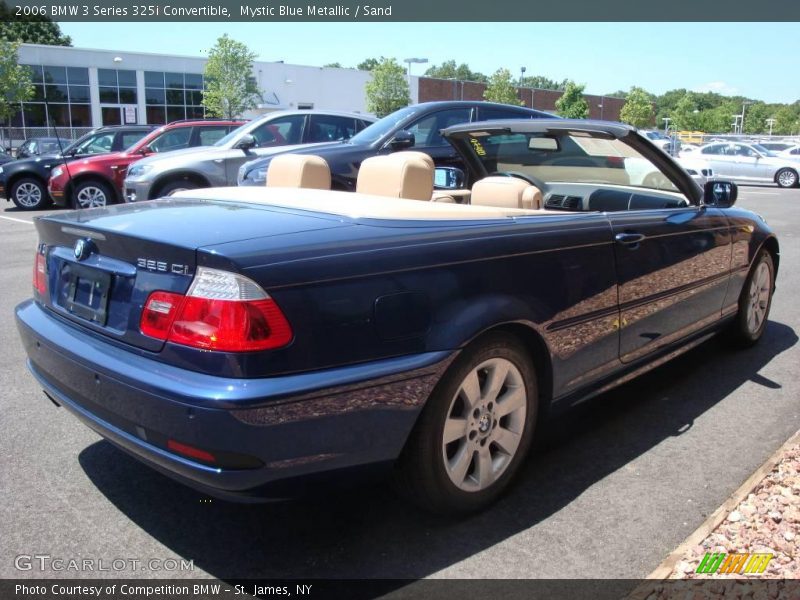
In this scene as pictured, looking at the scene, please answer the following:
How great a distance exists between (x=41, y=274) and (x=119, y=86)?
43208 mm

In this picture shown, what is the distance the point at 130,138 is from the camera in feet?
48.1

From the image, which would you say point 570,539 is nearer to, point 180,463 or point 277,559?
point 277,559

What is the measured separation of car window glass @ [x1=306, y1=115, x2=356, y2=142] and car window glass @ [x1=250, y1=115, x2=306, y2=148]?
19cm

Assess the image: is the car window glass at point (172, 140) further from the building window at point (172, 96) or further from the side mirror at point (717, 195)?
the building window at point (172, 96)

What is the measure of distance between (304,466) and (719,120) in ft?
306

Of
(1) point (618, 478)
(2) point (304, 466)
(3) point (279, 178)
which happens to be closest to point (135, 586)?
(2) point (304, 466)

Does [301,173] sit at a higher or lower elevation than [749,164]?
higher

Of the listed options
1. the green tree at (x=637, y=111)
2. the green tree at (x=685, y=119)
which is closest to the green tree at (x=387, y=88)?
the green tree at (x=637, y=111)

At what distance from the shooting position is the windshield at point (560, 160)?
434cm

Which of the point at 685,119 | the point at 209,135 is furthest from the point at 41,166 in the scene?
the point at 685,119

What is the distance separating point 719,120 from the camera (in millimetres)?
84875

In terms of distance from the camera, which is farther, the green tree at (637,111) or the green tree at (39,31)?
the green tree at (637,111)
